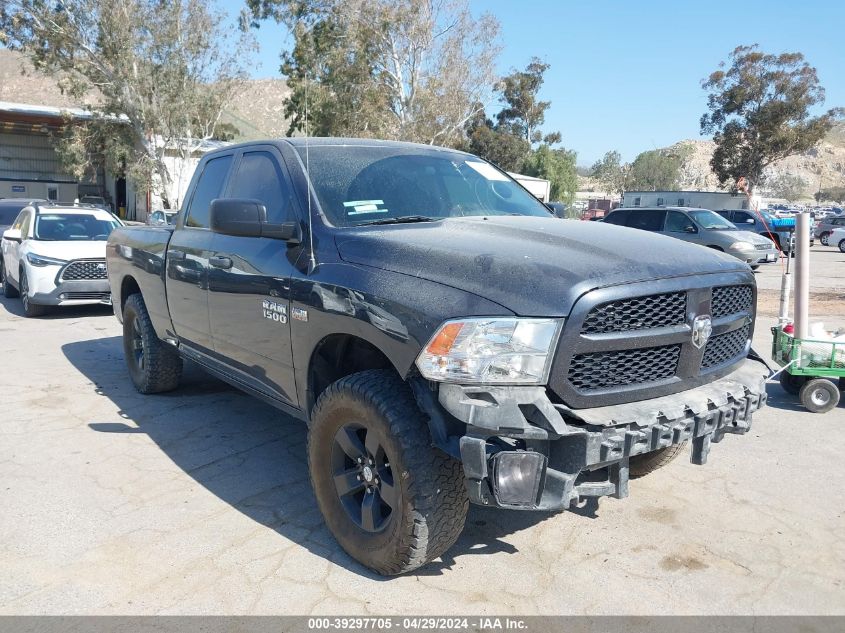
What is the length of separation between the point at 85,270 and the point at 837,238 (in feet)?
106

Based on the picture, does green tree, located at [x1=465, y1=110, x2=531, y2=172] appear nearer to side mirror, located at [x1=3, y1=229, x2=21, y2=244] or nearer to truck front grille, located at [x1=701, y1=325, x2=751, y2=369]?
side mirror, located at [x1=3, y1=229, x2=21, y2=244]

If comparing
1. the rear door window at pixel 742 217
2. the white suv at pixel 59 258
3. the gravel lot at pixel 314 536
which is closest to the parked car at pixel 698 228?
the rear door window at pixel 742 217

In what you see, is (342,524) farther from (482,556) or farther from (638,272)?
(638,272)

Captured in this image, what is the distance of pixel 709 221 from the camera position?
61.0 ft

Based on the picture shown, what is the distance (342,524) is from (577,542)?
1.19m

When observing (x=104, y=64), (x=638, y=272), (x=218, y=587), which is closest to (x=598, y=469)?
(x=638, y=272)

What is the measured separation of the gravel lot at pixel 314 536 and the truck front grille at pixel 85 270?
5.17m

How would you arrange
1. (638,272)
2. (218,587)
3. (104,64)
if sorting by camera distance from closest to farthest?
(638,272) < (218,587) < (104,64)

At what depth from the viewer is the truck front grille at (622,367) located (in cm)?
282

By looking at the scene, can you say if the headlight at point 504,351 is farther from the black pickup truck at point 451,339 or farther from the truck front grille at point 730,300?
the truck front grille at point 730,300

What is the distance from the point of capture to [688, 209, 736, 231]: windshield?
18.2 metres

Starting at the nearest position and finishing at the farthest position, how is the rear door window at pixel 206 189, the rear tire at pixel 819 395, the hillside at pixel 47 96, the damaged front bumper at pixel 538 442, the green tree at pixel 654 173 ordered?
the damaged front bumper at pixel 538 442 < the rear door window at pixel 206 189 < the rear tire at pixel 819 395 < the green tree at pixel 654 173 < the hillside at pixel 47 96

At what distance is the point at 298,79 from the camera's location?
39.7 meters

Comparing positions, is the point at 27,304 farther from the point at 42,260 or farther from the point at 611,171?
the point at 611,171
